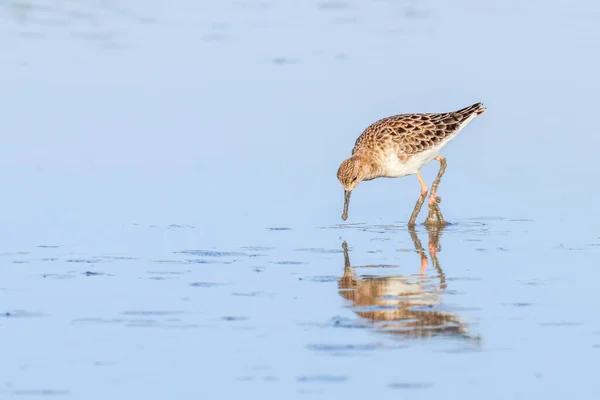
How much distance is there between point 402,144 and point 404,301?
444 cm

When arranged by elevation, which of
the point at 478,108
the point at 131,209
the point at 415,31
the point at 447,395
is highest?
the point at 415,31

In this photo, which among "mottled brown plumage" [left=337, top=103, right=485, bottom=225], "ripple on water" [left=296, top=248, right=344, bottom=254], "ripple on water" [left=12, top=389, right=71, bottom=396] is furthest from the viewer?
"mottled brown plumage" [left=337, top=103, right=485, bottom=225]

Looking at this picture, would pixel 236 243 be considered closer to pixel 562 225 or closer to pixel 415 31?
pixel 562 225

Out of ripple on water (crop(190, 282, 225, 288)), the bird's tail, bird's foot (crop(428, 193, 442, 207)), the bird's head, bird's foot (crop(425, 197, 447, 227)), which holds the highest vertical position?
the bird's tail

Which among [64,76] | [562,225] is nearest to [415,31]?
[64,76]

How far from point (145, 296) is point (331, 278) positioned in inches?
60.5

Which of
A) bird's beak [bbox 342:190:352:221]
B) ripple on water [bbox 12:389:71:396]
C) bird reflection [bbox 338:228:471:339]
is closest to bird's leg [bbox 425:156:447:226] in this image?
bird's beak [bbox 342:190:352:221]

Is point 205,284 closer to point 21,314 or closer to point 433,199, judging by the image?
point 21,314

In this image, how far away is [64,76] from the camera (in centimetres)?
1852

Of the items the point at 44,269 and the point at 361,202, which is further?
the point at 361,202

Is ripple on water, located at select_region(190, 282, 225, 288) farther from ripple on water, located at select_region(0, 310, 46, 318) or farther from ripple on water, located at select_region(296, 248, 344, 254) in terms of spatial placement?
ripple on water, located at select_region(296, 248, 344, 254)

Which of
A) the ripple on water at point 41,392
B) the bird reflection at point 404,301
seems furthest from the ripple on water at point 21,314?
the bird reflection at point 404,301

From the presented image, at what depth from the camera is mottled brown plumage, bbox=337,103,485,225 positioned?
46.4 ft

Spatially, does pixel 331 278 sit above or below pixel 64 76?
below
